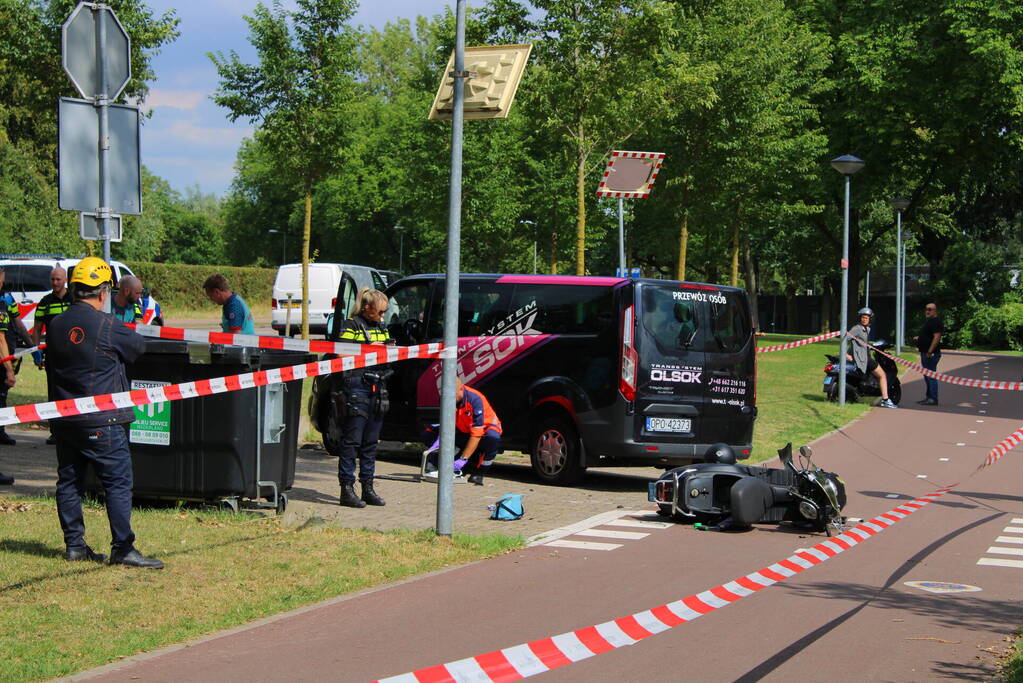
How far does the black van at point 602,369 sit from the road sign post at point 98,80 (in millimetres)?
4581

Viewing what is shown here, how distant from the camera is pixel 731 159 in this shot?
29766 millimetres

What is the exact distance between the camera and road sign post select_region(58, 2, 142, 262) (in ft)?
29.6

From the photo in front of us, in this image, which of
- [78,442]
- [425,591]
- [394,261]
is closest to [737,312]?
[425,591]

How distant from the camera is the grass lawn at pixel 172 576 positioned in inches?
229

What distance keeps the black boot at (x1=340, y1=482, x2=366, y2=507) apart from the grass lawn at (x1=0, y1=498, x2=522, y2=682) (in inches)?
44.9

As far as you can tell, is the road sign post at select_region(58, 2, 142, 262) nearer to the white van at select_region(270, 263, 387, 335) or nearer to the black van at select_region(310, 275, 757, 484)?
the black van at select_region(310, 275, 757, 484)

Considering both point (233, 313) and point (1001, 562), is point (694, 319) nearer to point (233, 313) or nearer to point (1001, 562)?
point (1001, 562)

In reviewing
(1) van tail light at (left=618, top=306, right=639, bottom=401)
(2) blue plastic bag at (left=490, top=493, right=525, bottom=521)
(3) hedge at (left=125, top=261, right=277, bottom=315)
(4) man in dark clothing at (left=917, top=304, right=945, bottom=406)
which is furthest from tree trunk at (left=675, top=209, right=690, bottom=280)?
(3) hedge at (left=125, top=261, right=277, bottom=315)

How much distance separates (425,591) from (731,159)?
2411 cm

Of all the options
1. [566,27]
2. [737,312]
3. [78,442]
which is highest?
[566,27]

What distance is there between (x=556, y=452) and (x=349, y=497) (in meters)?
2.80

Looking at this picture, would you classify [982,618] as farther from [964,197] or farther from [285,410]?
[964,197]

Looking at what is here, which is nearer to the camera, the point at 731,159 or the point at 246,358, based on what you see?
the point at 246,358

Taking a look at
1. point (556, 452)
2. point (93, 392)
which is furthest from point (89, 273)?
point (556, 452)
